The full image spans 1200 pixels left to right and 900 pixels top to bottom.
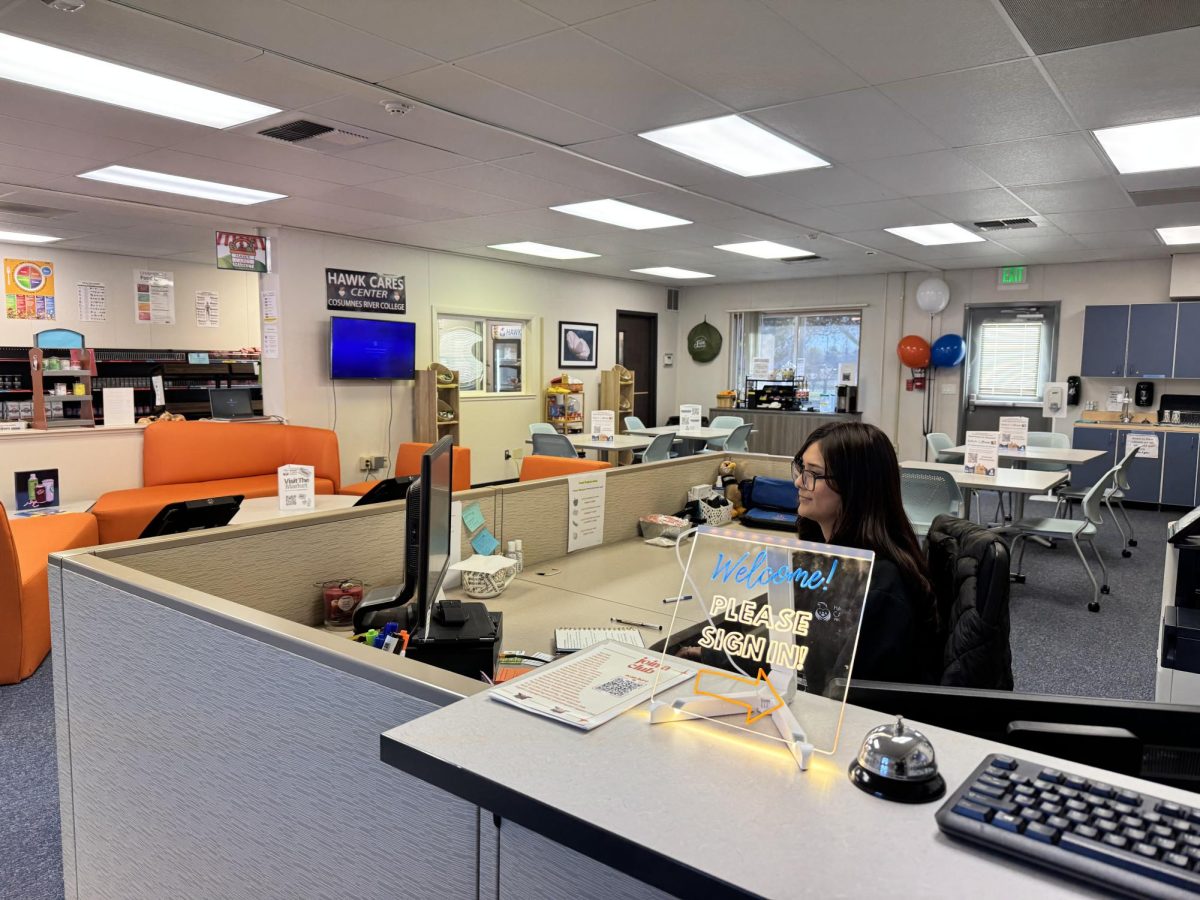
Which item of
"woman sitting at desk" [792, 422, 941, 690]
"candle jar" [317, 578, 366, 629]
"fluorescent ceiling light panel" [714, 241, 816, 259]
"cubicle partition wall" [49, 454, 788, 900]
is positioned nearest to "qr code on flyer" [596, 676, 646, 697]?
"cubicle partition wall" [49, 454, 788, 900]

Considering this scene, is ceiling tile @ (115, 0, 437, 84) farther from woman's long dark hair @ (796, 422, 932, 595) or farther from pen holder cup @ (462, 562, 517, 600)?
woman's long dark hair @ (796, 422, 932, 595)

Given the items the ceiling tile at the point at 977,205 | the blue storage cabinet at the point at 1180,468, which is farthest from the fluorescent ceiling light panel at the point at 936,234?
the blue storage cabinet at the point at 1180,468

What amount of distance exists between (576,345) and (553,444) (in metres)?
3.38

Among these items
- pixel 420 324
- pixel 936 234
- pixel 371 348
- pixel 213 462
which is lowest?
pixel 213 462

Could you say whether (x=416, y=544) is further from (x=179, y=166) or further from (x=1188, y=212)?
(x=1188, y=212)

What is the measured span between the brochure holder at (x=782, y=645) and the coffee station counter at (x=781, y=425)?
30.2 ft

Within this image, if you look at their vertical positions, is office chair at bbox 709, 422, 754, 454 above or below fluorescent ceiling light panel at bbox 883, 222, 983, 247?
below

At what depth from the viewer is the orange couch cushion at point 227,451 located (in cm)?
588

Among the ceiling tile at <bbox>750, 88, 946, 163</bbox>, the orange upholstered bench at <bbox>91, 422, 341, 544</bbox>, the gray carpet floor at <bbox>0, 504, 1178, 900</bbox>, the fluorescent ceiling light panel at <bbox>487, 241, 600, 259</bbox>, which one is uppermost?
the fluorescent ceiling light panel at <bbox>487, 241, 600, 259</bbox>

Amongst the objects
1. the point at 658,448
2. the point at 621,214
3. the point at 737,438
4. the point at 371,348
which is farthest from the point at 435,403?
the point at 737,438

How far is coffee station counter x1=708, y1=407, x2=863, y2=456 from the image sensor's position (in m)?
10.1

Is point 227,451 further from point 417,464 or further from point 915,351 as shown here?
point 915,351

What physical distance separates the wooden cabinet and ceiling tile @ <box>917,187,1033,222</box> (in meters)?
4.76

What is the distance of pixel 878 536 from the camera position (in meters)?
1.71
